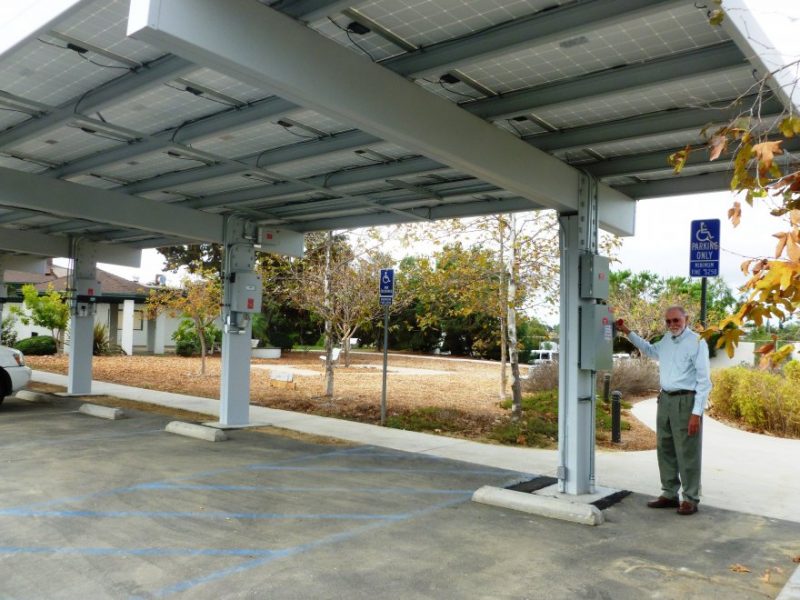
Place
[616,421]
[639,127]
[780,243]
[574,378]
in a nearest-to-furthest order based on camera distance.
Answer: [780,243]
[639,127]
[574,378]
[616,421]

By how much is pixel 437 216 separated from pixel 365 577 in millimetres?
6578

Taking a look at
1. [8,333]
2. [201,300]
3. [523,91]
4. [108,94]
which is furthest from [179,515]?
[8,333]

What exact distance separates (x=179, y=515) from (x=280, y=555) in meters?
1.48

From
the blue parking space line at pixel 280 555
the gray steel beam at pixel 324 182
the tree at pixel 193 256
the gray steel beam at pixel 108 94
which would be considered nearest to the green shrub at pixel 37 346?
the tree at pixel 193 256

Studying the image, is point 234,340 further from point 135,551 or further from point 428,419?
point 135,551

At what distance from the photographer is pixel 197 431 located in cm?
1006

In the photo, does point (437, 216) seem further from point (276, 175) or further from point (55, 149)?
point (55, 149)

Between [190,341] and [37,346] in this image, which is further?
[190,341]

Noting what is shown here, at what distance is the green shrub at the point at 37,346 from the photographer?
2833 cm

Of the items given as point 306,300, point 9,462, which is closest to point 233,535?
point 9,462

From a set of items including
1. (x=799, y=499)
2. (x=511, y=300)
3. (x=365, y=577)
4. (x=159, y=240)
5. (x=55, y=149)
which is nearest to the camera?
(x=365, y=577)

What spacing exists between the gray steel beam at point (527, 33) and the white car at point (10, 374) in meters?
10.8

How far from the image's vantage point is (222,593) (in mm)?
4258

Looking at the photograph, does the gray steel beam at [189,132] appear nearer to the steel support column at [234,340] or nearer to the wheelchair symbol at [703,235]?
the steel support column at [234,340]
